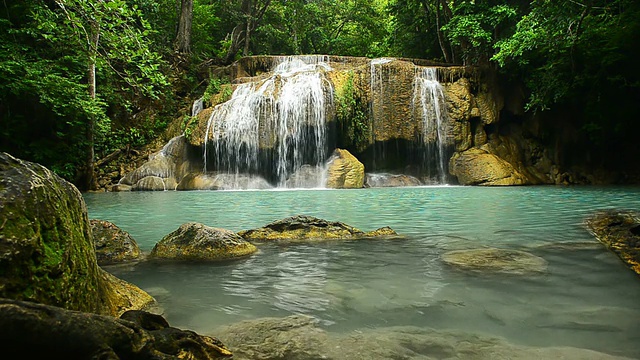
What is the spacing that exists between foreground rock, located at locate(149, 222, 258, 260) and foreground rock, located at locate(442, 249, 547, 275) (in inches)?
81.8

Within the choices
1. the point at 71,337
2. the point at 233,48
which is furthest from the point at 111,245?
the point at 233,48

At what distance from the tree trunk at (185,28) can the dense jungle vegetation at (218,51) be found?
0.05 metres

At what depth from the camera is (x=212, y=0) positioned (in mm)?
26141

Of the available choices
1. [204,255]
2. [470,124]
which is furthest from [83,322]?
[470,124]

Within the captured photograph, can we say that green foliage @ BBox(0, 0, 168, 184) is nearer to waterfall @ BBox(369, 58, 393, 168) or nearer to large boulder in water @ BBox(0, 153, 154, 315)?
large boulder in water @ BBox(0, 153, 154, 315)

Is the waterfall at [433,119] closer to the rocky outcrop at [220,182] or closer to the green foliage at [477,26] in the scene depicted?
the green foliage at [477,26]

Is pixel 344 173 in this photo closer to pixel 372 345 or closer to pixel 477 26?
pixel 477 26

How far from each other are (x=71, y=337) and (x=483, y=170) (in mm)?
16158

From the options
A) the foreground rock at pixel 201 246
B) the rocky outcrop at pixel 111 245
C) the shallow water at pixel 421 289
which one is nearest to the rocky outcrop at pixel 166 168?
the shallow water at pixel 421 289

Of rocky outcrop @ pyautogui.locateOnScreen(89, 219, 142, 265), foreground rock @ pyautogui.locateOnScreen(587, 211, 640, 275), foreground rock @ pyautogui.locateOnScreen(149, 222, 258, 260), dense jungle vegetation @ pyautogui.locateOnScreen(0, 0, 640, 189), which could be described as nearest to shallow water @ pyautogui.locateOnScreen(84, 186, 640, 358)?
foreground rock @ pyautogui.locateOnScreen(587, 211, 640, 275)

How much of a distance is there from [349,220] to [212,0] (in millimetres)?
24361

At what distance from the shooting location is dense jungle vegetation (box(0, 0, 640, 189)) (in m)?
9.03

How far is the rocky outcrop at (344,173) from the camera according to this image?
50.0 ft

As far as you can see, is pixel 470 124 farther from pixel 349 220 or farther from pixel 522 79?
pixel 349 220
